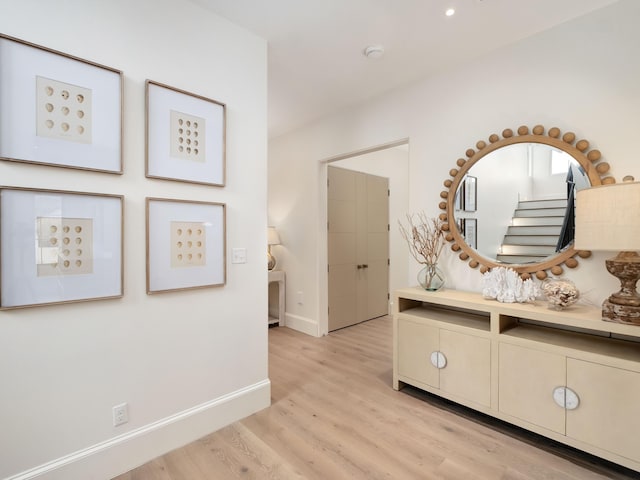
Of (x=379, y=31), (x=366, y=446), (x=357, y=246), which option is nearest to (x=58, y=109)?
(x=379, y=31)

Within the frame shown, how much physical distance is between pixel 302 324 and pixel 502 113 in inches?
124

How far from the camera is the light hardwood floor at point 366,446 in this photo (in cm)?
169

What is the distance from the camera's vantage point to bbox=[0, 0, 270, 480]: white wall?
57.8 inches

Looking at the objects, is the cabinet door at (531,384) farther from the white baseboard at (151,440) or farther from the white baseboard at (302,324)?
the white baseboard at (302,324)

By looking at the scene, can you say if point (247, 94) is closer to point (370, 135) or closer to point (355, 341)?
point (370, 135)

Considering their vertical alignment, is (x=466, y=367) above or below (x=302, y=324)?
above

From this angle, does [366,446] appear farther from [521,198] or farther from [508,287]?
[521,198]

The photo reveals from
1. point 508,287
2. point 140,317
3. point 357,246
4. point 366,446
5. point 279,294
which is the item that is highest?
point 357,246

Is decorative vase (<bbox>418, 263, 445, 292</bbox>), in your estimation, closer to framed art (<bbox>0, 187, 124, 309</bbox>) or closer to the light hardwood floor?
the light hardwood floor

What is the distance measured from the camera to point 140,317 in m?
1.79

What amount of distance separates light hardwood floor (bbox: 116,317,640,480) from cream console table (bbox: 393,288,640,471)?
0.13 m

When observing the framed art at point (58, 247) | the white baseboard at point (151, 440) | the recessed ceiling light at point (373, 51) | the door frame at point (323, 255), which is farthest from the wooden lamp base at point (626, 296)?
the door frame at point (323, 255)

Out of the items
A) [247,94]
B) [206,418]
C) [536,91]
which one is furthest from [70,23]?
[536,91]

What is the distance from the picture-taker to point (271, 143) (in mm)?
4707
